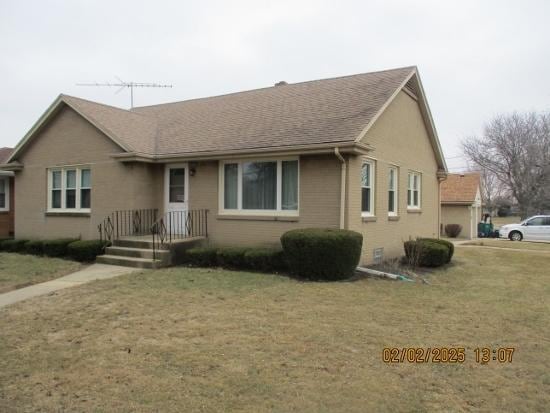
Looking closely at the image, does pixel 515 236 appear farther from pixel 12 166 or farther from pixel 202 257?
pixel 12 166

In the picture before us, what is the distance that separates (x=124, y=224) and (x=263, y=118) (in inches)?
213

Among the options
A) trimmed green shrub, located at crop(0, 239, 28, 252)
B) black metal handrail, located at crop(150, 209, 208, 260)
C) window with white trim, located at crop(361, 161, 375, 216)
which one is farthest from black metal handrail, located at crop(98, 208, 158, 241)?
window with white trim, located at crop(361, 161, 375, 216)

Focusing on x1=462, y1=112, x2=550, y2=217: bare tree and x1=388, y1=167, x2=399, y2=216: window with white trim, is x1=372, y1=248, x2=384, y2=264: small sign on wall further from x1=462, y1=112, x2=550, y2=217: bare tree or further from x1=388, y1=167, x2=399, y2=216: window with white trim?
x1=462, y1=112, x2=550, y2=217: bare tree

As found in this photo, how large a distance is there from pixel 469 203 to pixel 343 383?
2829cm

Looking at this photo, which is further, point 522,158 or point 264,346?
point 522,158

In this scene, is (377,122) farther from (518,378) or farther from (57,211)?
(57,211)

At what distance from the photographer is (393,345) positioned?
231 inches

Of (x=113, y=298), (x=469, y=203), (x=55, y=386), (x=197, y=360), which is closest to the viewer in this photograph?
(x=55, y=386)

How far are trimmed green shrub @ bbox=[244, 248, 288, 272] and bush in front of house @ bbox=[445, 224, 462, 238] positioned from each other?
2174 centimetres

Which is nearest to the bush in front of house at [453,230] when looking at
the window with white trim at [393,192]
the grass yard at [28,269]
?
the window with white trim at [393,192]

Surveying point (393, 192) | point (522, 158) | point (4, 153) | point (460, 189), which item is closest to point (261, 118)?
point (393, 192)

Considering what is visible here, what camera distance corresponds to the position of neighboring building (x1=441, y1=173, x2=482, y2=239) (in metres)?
30.6

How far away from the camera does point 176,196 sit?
1462 cm

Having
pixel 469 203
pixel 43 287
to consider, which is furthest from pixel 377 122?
pixel 469 203
